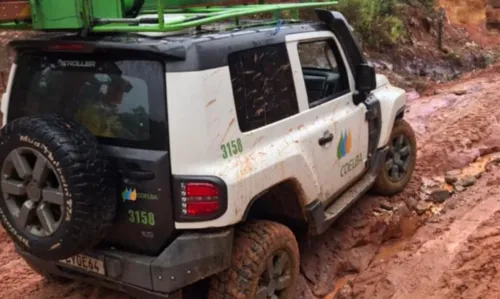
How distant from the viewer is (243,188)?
3.08m

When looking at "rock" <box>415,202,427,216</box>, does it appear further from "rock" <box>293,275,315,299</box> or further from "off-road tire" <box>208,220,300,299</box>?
"off-road tire" <box>208,220,300,299</box>

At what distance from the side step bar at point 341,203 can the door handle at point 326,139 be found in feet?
1.30

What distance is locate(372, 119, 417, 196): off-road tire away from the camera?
5.24 metres

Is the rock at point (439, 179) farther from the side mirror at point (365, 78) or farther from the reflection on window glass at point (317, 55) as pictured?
the reflection on window glass at point (317, 55)

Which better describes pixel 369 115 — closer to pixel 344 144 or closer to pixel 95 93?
pixel 344 144

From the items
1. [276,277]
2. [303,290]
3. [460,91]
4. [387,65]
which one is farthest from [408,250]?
[387,65]

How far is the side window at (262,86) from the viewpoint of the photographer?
10.6 ft

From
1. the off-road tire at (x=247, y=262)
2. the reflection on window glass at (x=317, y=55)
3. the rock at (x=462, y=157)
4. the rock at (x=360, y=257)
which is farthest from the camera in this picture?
the rock at (x=462, y=157)

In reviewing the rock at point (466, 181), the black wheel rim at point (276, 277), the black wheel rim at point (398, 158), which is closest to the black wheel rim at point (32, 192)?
the black wheel rim at point (276, 277)

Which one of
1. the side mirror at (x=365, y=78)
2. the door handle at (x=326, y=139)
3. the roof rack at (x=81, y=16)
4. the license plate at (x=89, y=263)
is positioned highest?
the roof rack at (x=81, y=16)

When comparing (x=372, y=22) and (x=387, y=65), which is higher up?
(x=372, y=22)

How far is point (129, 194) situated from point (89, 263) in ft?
Result: 1.59

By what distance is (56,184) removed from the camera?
2936 mm

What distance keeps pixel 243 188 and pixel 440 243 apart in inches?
88.7
